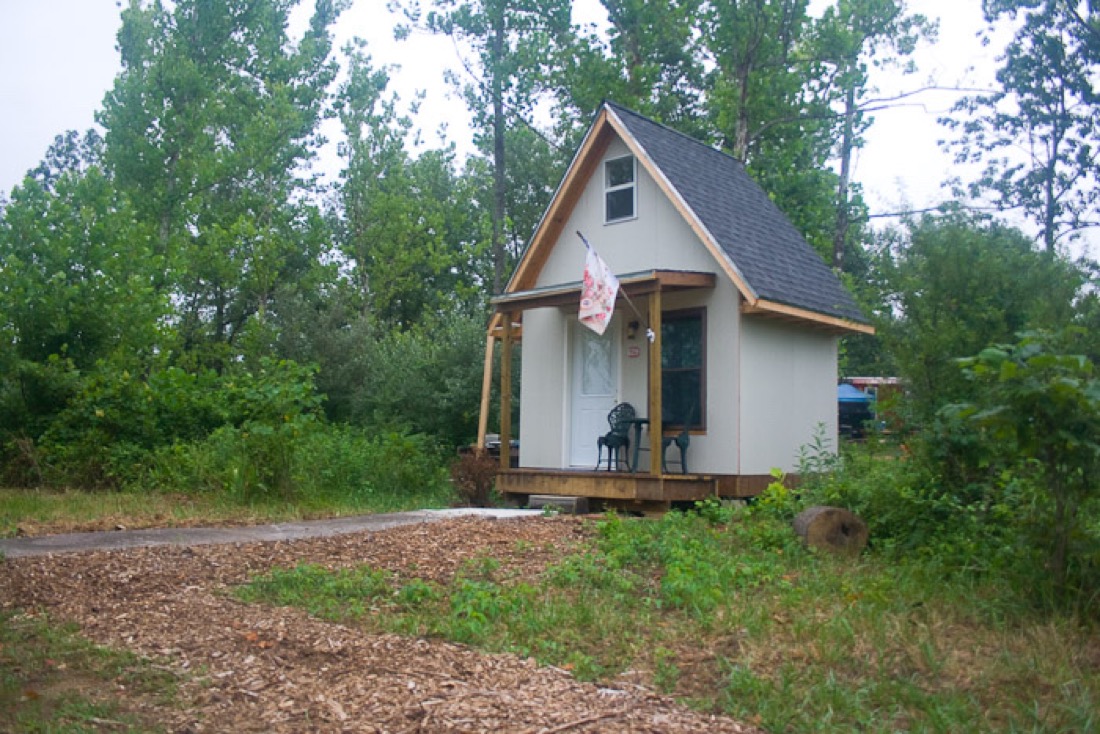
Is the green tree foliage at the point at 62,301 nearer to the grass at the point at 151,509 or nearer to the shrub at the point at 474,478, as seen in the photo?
the grass at the point at 151,509

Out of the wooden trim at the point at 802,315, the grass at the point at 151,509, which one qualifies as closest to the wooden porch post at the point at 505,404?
the grass at the point at 151,509

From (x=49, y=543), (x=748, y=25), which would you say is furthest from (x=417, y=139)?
(x=49, y=543)

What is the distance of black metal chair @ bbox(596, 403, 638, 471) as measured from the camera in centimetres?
1159

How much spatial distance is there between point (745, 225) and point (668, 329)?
72.7 inches

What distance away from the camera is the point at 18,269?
16.9 m

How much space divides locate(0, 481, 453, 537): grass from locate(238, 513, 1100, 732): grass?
3166 mm

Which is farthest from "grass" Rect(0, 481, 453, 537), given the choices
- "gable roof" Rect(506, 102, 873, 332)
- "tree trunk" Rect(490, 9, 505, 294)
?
"tree trunk" Rect(490, 9, 505, 294)

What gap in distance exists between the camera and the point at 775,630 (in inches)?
185

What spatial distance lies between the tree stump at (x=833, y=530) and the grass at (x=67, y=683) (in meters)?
4.52

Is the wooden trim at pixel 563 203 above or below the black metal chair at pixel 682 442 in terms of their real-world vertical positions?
above

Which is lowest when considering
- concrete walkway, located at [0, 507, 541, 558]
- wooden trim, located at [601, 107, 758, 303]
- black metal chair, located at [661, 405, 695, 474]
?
concrete walkway, located at [0, 507, 541, 558]

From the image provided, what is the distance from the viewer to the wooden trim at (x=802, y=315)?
10727 mm

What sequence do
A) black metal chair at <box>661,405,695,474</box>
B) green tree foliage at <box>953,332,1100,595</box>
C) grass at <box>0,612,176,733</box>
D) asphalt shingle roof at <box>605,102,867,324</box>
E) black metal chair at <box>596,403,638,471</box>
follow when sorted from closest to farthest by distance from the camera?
grass at <box>0,612,176,733</box> < green tree foliage at <box>953,332,1100,595</box> < black metal chair at <box>661,405,695,474</box> < asphalt shingle roof at <box>605,102,867,324</box> < black metal chair at <box>596,403,638,471</box>

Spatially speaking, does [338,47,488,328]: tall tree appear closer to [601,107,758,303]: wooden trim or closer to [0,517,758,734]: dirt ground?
[601,107,758,303]: wooden trim
